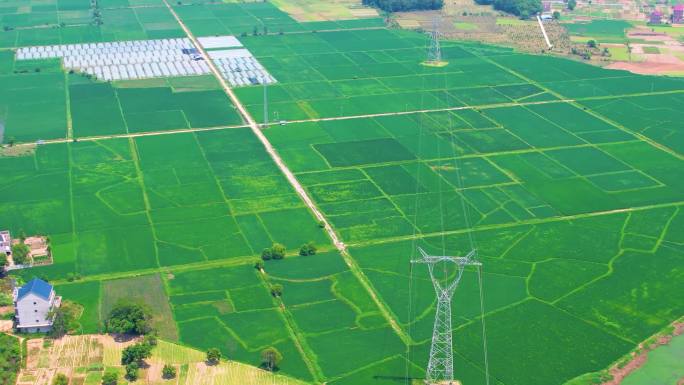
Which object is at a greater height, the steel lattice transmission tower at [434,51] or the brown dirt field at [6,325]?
the steel lattice transmission tower at [434,51]

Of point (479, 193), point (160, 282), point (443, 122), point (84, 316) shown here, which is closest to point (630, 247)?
point (479, 193)

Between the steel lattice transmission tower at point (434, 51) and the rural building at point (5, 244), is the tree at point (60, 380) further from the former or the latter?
the steel lattice transmission tower at point (434, 51)

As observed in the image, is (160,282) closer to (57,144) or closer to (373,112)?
(57,144)

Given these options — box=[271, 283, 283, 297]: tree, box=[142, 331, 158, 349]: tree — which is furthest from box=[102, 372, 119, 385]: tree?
box=[271, 283, 283, 297]: tree

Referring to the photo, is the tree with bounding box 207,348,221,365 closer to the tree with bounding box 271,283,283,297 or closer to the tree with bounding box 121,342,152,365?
the tree with bounding box 121,342,152,365

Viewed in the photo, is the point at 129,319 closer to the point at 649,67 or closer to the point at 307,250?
the point at 307,250

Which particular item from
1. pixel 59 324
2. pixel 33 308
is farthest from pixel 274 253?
pixel 33 308

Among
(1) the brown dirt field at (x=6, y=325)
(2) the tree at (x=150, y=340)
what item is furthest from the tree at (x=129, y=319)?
(1) the brown dirt field at (x=6, y=325)
